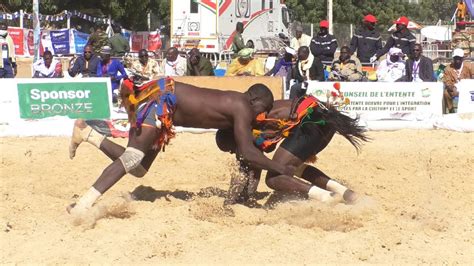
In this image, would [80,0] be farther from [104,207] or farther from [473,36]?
[104,207]

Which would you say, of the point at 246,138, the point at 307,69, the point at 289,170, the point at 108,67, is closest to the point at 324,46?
the point at 307,69

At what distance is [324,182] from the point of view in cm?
674

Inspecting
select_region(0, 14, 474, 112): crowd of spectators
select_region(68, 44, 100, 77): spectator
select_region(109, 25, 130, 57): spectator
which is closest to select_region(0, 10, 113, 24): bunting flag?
select_region(109, 25, 130, 57): spectator

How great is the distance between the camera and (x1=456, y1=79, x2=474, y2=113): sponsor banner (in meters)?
12.1

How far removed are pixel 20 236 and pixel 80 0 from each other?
32.0 meters

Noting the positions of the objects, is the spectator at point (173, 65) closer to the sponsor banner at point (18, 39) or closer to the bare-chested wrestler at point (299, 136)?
the bare-chested wrestler at point (299, 136)

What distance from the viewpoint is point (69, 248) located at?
5.32m

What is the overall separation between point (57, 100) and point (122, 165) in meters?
5.89

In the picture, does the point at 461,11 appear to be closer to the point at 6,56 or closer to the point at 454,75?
the point at 454,75

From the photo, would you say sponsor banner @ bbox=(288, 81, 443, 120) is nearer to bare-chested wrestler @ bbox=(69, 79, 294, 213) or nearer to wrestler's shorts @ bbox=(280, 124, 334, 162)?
wrestler's shorts @ bbox=(280, 124, 334, 162)

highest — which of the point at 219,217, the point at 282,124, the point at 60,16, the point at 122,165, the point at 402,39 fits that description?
the point at 60,16

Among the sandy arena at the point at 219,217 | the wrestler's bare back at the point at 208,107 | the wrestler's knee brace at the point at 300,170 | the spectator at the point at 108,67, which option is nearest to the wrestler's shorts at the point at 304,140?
the wrestler's knee brace at the point at 300,170

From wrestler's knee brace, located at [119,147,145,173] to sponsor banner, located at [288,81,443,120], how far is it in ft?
20.6

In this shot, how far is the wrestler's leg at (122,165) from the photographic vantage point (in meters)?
6.06
